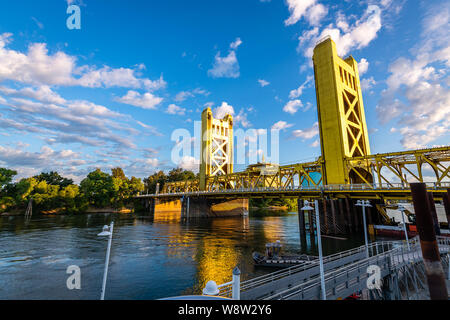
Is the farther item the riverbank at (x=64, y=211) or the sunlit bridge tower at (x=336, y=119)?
the riverbank at (x=64, y=211)

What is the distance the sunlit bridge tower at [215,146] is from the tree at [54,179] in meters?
70.0

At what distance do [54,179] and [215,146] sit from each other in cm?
7828

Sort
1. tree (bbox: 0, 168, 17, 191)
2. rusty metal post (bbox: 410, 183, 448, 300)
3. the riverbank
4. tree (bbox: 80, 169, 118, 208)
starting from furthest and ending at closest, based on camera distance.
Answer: tree (bbox: 80, 169, 118, 208) < the riverbank < tree (bbox: 0, 168, 17, 191) < rusty metal post (bbox: 410, 183, 448, 300)

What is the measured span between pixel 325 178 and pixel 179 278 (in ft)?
110

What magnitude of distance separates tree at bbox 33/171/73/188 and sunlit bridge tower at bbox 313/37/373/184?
4357 inches

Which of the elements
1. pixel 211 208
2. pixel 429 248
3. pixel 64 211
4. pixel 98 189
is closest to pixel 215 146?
pixel 211 208

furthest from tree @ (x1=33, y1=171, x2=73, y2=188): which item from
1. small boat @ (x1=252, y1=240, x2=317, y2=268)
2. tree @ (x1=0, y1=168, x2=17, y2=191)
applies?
small boat @ (x1=252, y1=240, x2=317, y2=268)

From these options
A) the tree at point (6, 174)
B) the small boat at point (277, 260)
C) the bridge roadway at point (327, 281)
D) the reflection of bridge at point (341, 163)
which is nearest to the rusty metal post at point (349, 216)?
the reflection of bridge at point (341, 163)

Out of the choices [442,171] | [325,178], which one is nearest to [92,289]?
[325,178]

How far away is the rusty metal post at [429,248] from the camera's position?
9.50 metres

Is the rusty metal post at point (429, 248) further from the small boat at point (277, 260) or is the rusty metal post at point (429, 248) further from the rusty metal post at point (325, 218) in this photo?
the rusty metal post at point (325, 218)

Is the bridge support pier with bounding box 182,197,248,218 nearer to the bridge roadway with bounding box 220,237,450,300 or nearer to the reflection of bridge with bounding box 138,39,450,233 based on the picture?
the reflection of bridge with bounding box 138,39,450,233

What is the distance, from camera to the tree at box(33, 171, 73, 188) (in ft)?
320
